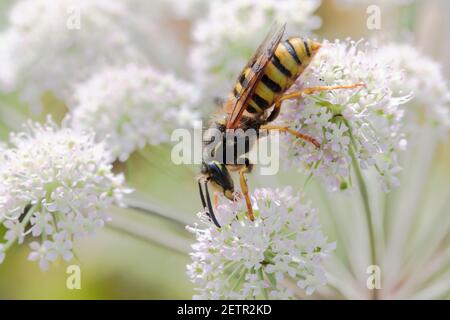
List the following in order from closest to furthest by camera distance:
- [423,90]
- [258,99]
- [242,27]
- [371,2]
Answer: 1. [258,99]
2. [423,90]
3. [242,27]
4. [371,2]

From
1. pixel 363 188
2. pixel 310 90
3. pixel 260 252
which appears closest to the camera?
pixel 260 252

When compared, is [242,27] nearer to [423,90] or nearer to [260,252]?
[423,90]

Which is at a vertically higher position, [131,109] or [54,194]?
[131,109]

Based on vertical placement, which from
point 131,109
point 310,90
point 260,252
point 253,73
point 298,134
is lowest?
point 260,252

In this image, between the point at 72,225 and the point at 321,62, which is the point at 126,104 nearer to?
the point at 72,225

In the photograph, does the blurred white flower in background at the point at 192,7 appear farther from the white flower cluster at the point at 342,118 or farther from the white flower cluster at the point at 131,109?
the white flower cluster at the point at 342,118

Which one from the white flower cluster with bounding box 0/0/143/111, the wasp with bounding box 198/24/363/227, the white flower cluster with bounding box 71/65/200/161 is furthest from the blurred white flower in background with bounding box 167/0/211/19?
the wasp with bounding box 198/24/363/227

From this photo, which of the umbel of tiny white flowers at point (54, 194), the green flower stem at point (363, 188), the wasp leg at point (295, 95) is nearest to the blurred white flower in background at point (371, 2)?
the green flower stem at point (363, 188)

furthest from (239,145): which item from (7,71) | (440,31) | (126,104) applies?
(440,31)

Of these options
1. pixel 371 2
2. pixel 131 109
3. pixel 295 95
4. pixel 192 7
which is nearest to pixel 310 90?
pixel 295 95
